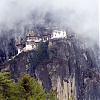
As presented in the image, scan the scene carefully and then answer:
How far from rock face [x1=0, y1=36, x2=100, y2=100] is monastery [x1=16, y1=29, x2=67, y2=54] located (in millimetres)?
1219

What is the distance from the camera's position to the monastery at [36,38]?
139 ft

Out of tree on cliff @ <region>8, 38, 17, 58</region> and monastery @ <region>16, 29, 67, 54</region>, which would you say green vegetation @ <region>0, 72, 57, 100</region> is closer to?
monastery @ <region>16, 29, 67, 54</region>

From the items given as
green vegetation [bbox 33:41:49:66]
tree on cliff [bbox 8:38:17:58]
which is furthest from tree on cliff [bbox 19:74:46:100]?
tree on cliff [bbox 8:38:17:58]

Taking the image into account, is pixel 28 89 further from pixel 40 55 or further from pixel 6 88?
pixel 40 55

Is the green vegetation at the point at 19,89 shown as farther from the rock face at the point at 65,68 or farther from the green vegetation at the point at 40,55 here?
the green vegetation at the point at 40,55

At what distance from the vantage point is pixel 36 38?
43656 millimetres

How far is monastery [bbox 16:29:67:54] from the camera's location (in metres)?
42.4

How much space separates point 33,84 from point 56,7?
27.8 metres

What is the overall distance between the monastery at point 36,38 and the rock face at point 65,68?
122 cm

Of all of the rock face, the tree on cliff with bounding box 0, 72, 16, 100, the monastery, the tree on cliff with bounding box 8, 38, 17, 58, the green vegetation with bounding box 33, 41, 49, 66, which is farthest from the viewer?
the tree on cliff with bounding box 8, 38, 17, 58

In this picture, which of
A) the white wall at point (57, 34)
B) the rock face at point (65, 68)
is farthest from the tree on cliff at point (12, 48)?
the white wall at point (57, 34)

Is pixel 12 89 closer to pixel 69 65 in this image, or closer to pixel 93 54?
pixel 69 65

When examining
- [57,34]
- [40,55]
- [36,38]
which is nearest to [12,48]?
[36,38]

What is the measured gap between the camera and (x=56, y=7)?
45.9 m
